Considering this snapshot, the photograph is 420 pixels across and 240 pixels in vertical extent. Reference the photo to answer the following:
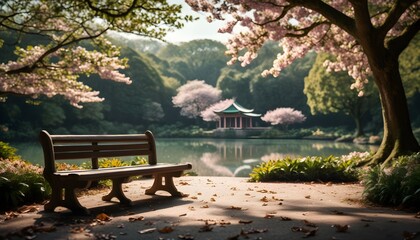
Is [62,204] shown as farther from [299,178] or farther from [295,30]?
[295,30]

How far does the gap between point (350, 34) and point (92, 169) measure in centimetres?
741

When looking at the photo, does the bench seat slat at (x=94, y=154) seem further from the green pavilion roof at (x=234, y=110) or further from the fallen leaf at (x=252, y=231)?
the green pavilion roof at (x=234, y=110)

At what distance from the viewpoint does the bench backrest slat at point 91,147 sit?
5812 millimetres

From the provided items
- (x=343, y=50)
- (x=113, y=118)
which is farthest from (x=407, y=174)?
(x=113, y=118)

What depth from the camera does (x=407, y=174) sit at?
20.6ft

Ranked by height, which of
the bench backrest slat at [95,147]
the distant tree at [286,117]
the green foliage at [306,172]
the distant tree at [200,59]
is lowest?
the green foliage at [306,172]

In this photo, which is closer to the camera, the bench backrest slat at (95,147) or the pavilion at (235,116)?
the bench backrest slat at (95,147)

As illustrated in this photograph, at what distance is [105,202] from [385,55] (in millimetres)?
7588

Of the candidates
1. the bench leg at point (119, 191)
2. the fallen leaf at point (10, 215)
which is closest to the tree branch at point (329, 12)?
the bench leg at point (119, 191)

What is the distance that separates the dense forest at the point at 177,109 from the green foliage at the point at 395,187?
25.8 metres

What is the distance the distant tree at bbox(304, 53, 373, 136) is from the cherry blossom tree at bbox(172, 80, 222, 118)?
19906mm

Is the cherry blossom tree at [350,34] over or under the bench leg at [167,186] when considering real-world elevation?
over

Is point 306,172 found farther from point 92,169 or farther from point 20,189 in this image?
point 20,189

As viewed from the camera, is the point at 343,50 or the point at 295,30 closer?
the point at 295,30
